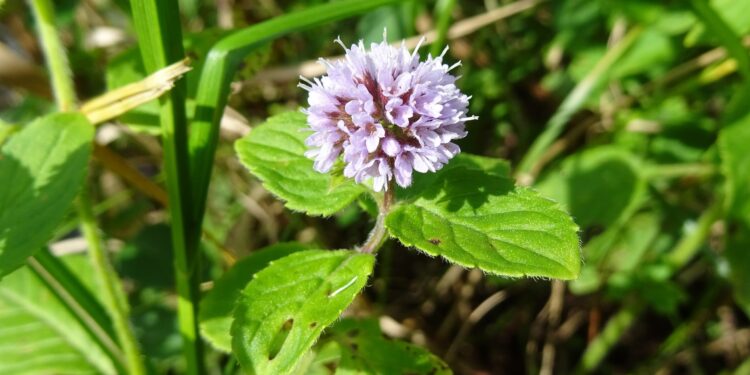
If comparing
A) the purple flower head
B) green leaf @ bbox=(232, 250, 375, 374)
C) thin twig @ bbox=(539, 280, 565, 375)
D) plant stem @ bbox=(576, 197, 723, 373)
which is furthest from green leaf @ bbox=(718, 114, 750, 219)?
green leaf @ bbox=(232, 250, 375, 374)

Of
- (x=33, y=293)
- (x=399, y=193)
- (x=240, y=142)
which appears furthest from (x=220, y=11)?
(x=399, y=193)

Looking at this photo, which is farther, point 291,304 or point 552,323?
point 552,323

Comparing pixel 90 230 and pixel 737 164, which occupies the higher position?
pixel 90 230

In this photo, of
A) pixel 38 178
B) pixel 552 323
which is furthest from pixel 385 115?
pixel 552 323

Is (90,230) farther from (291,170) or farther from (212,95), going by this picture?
(291,170)

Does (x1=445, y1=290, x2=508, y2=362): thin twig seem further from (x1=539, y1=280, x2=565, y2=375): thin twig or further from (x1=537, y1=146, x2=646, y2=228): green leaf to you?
(x1=537, y1=146, x2=646, y2=228): green leaf
